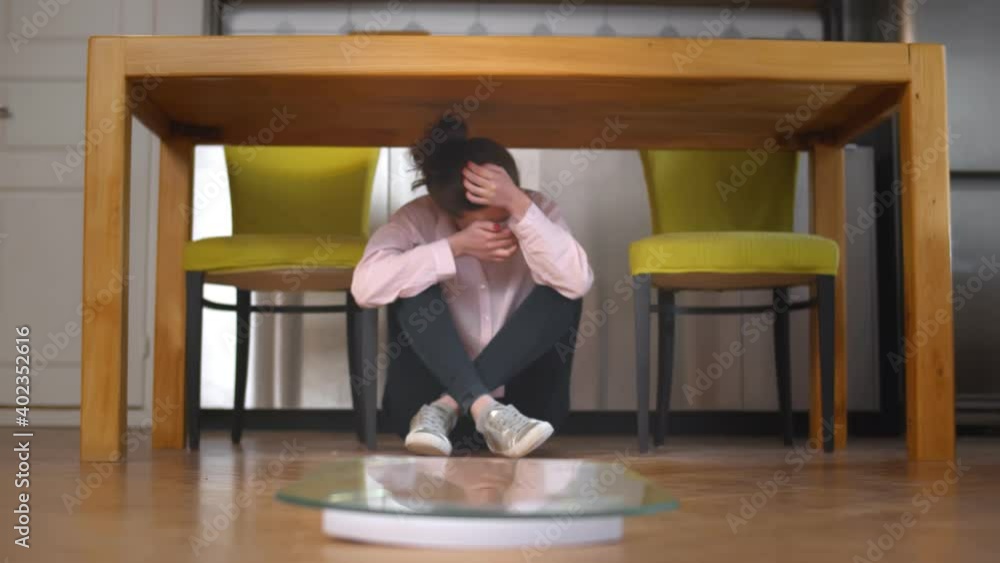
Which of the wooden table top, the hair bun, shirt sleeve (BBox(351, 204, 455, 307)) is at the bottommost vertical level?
shirt sleeve (BBox(351, 204, 455, 307))

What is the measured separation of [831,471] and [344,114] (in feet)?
3.88

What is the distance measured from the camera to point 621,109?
2.26 m

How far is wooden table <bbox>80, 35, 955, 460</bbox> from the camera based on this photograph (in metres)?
1.93

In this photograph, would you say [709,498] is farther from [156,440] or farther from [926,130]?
[156,440]

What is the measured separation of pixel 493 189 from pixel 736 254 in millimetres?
558

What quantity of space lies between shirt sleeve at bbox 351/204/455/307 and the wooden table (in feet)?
0.94

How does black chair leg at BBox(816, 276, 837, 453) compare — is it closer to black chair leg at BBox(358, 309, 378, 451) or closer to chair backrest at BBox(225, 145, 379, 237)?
black chair leg at BBox(358, 309, 378, 451)

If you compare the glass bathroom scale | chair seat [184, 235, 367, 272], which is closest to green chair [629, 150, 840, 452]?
chair seat [184, 235, 367, 272]

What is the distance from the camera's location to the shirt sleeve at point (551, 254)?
2.04m

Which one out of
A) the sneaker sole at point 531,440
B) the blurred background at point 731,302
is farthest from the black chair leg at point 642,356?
the blurred background at point 731,302

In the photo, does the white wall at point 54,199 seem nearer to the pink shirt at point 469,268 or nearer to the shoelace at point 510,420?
the pink shirt at point 469,268

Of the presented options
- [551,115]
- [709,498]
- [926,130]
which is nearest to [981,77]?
[926,130]

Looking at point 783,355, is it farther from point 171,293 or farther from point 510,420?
point 171,293

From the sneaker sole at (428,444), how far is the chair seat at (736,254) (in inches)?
24.4
